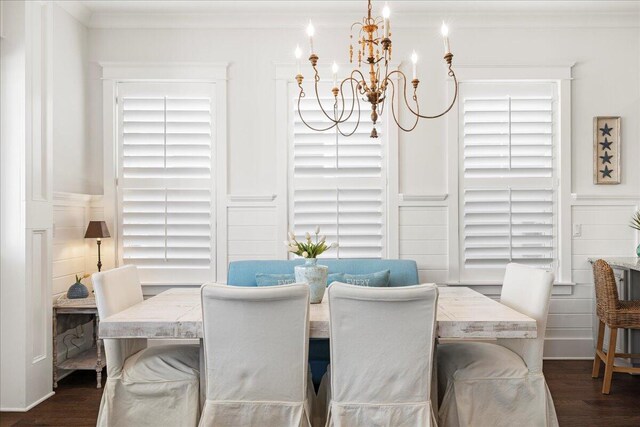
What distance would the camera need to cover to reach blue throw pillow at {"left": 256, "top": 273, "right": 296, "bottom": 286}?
3428 millimetres

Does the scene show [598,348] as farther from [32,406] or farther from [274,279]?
[32,406]

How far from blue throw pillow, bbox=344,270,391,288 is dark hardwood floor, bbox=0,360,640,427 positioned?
133cm

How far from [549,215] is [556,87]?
1062 millimetres

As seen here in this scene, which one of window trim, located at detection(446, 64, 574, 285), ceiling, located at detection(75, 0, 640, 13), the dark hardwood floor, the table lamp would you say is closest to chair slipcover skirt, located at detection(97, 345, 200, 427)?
the dark hardwood floor

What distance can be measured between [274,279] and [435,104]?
200cm

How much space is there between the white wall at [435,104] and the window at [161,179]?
0.76 ft

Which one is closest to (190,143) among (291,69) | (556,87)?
(291,69)

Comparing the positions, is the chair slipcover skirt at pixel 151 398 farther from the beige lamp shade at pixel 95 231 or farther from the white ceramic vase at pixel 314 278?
the beige lamp shade at pixel 95 231

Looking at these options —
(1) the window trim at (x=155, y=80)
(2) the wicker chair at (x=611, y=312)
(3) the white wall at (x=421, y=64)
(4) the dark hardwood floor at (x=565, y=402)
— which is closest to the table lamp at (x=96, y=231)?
(1) the window trim at (x=155, y=80)

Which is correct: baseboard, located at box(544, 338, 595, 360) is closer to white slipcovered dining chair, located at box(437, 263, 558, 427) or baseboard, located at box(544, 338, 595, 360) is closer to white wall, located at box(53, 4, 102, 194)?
white slipcovered dining chair, located at box(437, 263, 558, 427)

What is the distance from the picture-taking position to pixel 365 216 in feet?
14.1

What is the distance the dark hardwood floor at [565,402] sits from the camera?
308 centimetres

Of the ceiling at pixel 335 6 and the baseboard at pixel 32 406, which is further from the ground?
the ceiling at pixel 335 6

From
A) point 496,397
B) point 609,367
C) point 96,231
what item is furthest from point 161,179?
point 609,367
